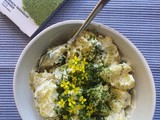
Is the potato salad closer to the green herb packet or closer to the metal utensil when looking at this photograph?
the metal utensil

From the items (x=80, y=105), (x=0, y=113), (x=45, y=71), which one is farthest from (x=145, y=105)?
(x=0, y=113)

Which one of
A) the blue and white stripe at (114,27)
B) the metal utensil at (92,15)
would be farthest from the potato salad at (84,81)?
the blue and white stripe at (114,27)

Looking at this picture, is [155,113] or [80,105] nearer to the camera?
[80,105]

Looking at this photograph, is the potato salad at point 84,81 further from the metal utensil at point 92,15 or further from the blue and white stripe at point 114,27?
the blue and white stripe at point 114,27

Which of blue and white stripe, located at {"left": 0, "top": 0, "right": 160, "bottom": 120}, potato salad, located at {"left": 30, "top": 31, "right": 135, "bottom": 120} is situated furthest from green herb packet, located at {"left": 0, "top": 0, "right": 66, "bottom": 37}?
potato salad, located at {"left": 30, "top": 31, "right": 135, "bottom": 120}

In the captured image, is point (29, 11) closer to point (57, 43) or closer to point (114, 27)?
point (57, 43)

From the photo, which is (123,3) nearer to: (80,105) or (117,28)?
(117,28)
